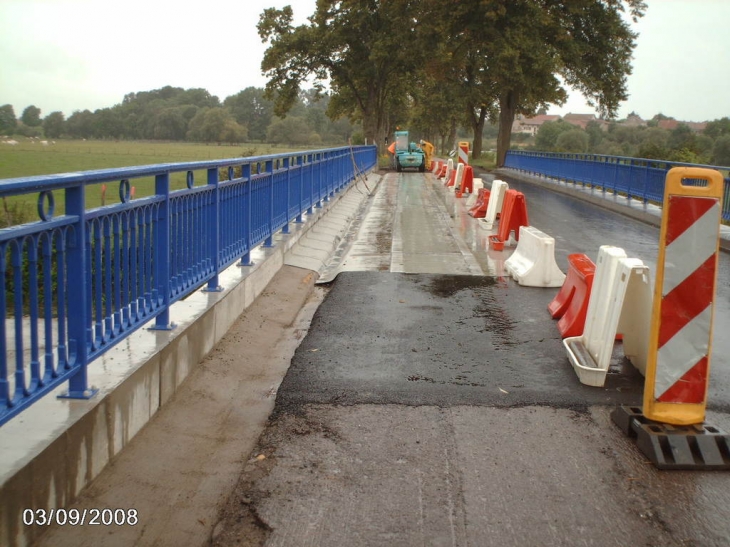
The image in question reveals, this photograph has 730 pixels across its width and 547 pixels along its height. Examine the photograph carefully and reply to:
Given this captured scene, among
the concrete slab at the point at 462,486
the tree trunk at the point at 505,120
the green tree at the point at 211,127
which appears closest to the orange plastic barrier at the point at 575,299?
the concrete slab at the point at 462,486

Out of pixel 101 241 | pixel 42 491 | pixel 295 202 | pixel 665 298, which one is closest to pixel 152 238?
pixel 101 241

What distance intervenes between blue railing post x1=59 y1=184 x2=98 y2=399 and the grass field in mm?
429

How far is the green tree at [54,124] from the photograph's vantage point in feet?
255

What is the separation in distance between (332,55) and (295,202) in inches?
1847

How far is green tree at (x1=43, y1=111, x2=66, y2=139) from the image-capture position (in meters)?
77.9

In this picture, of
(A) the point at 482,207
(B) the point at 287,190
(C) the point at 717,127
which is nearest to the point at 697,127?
(C) the point at 717,127

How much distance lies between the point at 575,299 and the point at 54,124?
81.3 meters

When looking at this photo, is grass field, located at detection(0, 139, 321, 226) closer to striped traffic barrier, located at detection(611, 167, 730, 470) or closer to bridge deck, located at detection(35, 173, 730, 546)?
bridge deck, located at detection(35, 173, 730, 546)

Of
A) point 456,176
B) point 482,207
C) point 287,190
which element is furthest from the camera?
point 456,176

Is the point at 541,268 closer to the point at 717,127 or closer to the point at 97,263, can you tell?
the point at 97,263

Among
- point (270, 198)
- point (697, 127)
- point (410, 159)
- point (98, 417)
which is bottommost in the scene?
point (98, 417)

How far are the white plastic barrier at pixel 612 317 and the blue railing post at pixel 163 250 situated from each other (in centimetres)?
298

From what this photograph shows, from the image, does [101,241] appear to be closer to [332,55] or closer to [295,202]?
[295,202]

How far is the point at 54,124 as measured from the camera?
79500 millimetres
